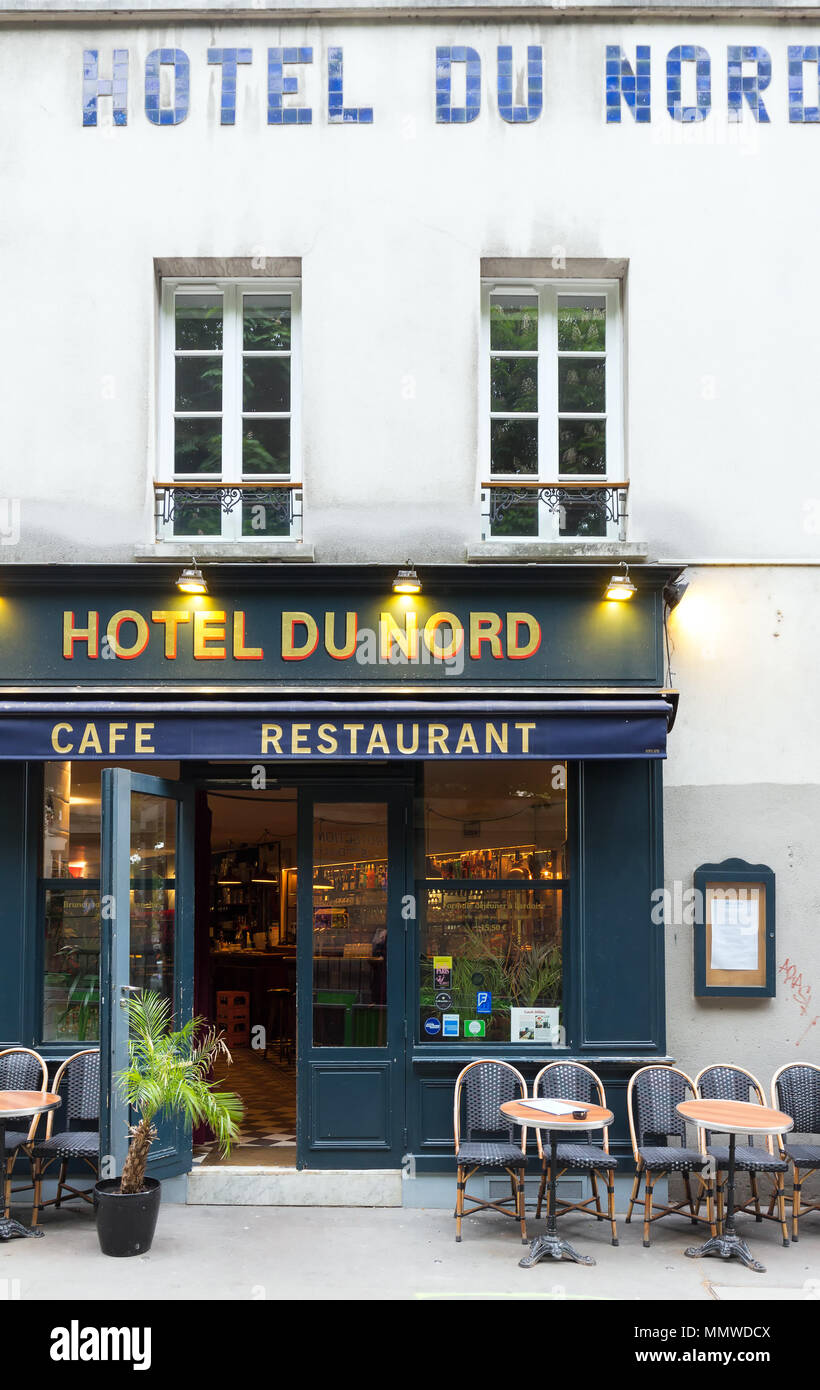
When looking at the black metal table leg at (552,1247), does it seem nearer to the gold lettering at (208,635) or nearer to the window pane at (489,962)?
the window pane at (489,962)

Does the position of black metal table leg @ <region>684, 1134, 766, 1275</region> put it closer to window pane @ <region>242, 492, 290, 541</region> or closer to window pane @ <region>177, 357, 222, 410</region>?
window pane @ <region>242, 492, 290, 541</region>

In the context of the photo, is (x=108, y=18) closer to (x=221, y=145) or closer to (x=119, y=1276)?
(x=221, y=145)

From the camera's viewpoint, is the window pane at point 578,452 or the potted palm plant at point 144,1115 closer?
the potted palm plant at point 144,1115

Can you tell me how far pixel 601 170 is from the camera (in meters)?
8.37

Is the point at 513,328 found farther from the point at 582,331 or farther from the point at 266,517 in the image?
the point at 266,517

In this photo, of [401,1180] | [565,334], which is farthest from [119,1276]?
[565,334]

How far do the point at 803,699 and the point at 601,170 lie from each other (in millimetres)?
4057

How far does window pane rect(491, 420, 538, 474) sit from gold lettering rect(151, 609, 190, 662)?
2502 millimetres

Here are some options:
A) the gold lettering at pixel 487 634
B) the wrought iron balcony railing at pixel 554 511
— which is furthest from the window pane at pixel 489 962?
the wrought iron balcony railing at pixel 554 511

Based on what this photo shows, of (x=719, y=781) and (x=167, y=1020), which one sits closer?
(x=167, y=1020)

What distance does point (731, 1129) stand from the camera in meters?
6.65

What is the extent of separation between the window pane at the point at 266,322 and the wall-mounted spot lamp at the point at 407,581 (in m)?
2.15

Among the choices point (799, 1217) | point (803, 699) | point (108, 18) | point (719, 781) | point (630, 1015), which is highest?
point (108, 18)

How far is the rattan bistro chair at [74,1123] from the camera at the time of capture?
7309 millimetres
